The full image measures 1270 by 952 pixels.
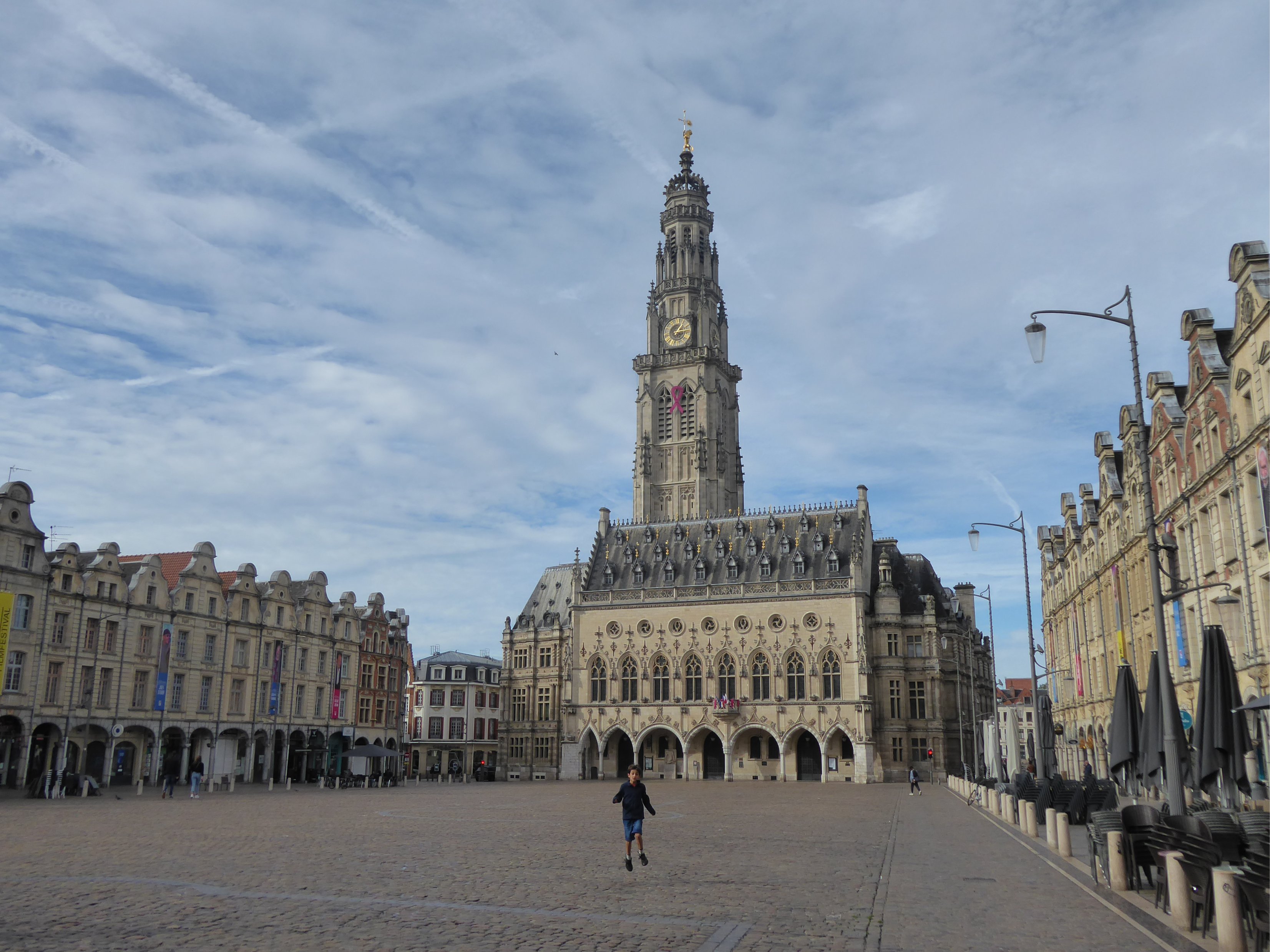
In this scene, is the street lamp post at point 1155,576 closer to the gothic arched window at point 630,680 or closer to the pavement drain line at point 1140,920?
the pavement drain line at point 1140,920

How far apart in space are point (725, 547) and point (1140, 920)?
227 feet

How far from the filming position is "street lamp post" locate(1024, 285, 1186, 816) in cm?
1583

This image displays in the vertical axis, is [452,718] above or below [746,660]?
below

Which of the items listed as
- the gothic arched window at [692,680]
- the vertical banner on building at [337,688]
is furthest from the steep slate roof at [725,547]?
the vertical banner on building at [337,688]

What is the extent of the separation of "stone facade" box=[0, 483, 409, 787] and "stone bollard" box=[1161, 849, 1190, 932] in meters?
43.7

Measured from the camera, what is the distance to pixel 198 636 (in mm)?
57562

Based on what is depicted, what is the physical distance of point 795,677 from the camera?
246 ft

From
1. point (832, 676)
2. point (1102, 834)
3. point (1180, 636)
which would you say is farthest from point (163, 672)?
point (1102, 834)

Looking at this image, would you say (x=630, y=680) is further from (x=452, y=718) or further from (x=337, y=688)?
(x=452, y=718)

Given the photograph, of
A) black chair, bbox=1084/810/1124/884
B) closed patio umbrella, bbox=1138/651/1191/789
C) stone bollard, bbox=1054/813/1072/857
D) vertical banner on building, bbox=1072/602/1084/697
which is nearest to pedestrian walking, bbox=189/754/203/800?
stone bollard, bbox=1054/813/1072/857

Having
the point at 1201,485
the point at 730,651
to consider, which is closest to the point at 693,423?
the point at 730,651

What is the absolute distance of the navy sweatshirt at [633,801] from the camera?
17.4 m

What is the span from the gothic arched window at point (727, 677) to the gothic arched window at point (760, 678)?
1.26 meters

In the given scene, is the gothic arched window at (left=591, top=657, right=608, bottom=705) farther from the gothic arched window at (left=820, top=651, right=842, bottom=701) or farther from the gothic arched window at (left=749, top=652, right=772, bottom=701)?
the gothic arched window at (left=820, top=651, right=842, bottom=701)
